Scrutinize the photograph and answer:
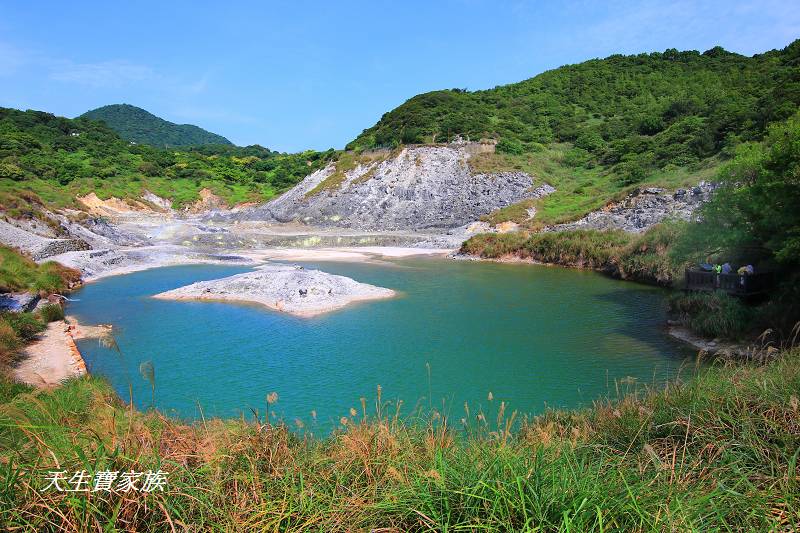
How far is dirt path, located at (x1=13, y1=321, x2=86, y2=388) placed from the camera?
12953 millimetres

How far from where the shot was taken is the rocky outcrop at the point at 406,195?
63.5 meters

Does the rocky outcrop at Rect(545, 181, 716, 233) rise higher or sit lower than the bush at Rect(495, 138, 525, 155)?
lower

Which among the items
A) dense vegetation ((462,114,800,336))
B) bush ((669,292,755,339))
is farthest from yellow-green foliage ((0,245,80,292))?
dense vegetation ((462,114,800,336))

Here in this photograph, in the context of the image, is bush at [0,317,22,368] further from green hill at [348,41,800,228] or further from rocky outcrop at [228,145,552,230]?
rocky outcrop at [228,145,552,230]

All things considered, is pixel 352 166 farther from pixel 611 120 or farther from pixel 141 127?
pixel 141 127

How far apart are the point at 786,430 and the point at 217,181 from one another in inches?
3737

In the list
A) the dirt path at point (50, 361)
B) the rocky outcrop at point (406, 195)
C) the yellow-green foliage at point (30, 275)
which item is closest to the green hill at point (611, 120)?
the rocky outcrop at point (406, 195)

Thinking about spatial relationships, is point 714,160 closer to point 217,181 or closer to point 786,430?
point 786,430

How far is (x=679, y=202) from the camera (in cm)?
4088

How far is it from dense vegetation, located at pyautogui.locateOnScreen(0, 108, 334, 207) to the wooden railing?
62.5 m

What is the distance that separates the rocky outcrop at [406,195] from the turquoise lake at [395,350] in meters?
34.8

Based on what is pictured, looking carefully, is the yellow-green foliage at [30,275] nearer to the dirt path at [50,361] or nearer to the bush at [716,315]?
the dirt path at [50,361]

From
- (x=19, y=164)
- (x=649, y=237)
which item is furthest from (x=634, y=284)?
(x=19, y=164)

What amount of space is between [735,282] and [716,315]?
1565 mm
